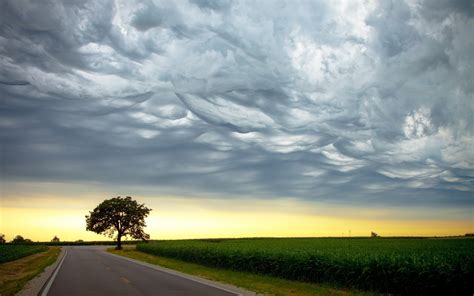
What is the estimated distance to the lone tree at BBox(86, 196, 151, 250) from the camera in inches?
3659

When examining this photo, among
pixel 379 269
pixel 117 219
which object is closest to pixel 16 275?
pixel 379 269

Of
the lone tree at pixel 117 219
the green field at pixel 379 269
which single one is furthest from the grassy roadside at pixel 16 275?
the lone tree at pixel 117 219

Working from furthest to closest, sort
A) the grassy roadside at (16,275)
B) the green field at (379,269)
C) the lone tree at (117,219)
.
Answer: the lone tree at (117,219)
the grassy roadside at (16,275)
the green field at (379,269)

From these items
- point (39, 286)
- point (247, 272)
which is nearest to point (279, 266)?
point (247, 272)

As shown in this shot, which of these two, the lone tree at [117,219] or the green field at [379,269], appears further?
the lone tree at [117,219]

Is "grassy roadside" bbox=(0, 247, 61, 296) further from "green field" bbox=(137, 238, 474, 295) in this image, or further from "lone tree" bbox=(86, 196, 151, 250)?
"lone tree" bbox=(86, 196, 151, 250)

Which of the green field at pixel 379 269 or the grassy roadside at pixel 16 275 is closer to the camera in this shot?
the green field at pixel 379 269

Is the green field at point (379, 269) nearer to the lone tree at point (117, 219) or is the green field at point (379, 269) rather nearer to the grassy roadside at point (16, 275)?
the grassy roadside at point (16, 275)

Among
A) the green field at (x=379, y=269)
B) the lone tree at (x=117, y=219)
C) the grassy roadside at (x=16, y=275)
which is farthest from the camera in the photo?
the lone tree at (x=117, y=219)

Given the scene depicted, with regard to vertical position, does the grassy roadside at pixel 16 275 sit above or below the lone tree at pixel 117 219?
below

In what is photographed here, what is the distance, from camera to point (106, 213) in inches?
3674

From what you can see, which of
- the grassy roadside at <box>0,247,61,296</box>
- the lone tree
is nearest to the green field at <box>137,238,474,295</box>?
the grassy roadside at <box>0,247,61,296</box>

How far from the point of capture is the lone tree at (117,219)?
92.9 meters

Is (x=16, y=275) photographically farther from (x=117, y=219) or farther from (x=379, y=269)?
(x=117, y=219)
